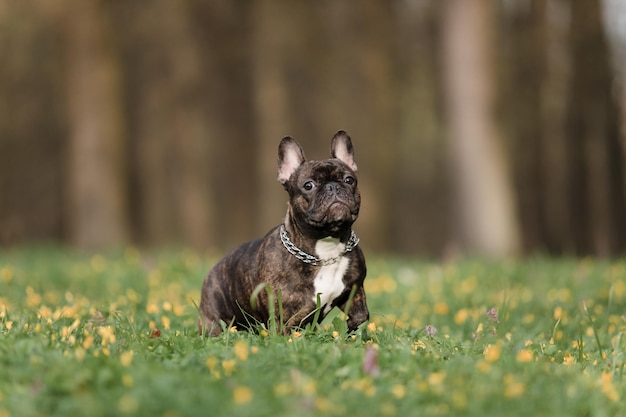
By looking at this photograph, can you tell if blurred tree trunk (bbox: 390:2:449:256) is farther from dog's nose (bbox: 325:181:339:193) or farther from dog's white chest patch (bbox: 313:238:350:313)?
dog's nose (bbox: 325:181:339:193)

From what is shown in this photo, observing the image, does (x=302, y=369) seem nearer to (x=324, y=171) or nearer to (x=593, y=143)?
(x=324, y=171)

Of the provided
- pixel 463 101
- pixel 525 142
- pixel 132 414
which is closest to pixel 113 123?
pixel 463 101

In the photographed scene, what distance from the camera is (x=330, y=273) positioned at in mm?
5062

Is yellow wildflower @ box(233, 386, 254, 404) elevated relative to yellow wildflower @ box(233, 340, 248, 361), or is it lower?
elevated

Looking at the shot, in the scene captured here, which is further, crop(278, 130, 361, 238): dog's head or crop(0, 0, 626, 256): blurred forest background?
crop(0, 0, 626, 256): blurred forest background

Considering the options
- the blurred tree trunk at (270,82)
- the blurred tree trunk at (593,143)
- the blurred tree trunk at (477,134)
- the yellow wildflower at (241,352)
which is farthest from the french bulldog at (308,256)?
the blurred tree trunk at (593,143)

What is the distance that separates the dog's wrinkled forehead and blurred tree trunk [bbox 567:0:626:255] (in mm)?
13477

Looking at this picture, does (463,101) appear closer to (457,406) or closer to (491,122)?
(491,122)

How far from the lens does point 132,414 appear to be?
131 inches

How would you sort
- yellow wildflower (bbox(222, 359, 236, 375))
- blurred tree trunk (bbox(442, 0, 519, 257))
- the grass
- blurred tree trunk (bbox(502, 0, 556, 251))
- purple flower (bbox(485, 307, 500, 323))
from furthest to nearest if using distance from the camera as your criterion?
blurred tree trunk (bbox(502, 0, 556, 251))
blurred tree trunk (bbox(442, 0, 519, 257))
purple flower (bbox(485, 307, 500, 323))
yellow wildflower (bbox(222, 359, 236, 375))
the grass

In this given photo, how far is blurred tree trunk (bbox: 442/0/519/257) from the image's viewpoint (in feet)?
43.8

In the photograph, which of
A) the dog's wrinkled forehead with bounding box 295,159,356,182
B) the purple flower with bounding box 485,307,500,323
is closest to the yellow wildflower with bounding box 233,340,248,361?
the dog's wrinkled forehead with bounding box 295,159,356,182

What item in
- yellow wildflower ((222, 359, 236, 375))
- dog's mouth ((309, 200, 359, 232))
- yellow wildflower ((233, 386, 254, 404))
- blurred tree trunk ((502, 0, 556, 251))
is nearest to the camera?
yellow wildflower ((233, 386, 254, 404))

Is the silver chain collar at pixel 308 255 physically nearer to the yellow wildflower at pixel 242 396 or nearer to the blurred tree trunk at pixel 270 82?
the yellow wildflower at pixel 242 396
